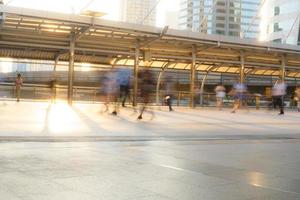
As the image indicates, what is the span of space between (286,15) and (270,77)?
132 feet

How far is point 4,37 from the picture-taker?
25.8 meters

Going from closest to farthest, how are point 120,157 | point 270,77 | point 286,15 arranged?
1. point 120,157
2. point 270,77
3. point 286,15

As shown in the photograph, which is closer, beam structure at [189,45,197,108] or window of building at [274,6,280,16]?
beam structure at [189,45,197,108]

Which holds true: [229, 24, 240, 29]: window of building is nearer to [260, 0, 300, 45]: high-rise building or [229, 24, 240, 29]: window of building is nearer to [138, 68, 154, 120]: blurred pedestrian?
[260, 0, 300, 45]: high-rise building

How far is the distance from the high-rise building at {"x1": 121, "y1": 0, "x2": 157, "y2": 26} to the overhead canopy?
5.56 ft

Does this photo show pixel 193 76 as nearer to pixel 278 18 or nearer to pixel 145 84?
pixel 145 84

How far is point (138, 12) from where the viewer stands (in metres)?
35.2

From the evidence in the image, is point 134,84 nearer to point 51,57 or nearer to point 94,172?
point 51,57

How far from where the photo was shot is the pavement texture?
5957 millimetres

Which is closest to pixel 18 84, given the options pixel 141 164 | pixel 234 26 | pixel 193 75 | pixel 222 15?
pixel 193 75

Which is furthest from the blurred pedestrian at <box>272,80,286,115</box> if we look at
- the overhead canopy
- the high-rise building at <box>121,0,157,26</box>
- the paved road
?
the paved road

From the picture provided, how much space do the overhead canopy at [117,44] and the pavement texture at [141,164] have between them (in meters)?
10.7

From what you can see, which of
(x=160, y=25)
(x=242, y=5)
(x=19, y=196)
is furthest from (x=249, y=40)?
(x=19, y=196)

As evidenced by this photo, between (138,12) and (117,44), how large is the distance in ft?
24.8
